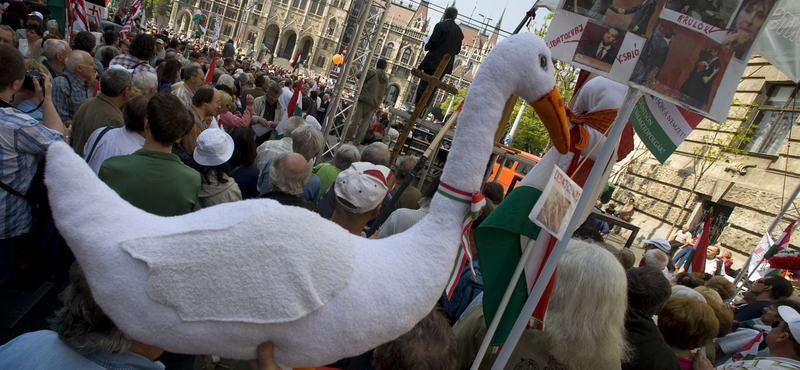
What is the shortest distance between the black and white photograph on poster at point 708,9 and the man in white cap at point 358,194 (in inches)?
56.1

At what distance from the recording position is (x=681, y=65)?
1.74 m

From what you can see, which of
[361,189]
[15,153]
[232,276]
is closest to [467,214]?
[232,276]

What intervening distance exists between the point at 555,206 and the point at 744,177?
37.8ft

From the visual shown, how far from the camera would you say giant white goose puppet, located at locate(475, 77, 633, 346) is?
71.0 inches

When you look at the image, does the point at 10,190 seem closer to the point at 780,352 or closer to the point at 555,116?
the point at 555,116

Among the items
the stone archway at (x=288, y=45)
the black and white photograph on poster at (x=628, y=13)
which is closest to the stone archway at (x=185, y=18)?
the stone archway at (x=288, y=45)

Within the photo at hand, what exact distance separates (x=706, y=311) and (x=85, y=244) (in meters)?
3.13

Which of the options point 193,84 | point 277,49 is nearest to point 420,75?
point 193,84

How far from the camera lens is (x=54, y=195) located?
1.08 m

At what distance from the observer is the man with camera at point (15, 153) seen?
7.18 ft

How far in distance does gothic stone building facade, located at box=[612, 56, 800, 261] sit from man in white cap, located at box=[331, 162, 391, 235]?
1016 cm

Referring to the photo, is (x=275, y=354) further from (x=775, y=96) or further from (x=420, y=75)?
→ (x=775, y=96)

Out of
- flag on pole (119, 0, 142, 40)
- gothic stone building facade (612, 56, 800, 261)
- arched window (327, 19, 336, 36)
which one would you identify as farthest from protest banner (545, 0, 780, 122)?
arched window (327, 19, 336, 36)

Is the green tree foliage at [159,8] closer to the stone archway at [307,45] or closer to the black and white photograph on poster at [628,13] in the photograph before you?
the stone archway at [307,45]
